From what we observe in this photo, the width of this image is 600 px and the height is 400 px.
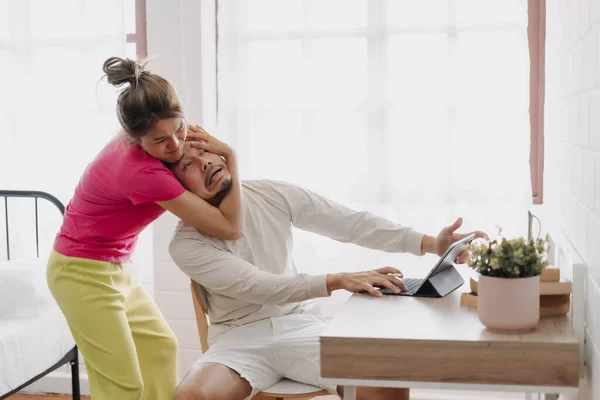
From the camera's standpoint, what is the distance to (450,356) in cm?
152

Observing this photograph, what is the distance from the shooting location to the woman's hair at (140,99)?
218 cm

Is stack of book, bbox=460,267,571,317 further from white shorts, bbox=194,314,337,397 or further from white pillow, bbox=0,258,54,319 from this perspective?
white pillow, bbox=0,258,54,319

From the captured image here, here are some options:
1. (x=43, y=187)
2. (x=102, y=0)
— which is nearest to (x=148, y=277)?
Result: (x=43, y=187)

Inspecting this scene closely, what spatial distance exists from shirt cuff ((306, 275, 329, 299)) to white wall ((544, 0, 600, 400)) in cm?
63

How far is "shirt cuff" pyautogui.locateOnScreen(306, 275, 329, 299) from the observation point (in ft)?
6.93

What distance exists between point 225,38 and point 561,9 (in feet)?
5.11

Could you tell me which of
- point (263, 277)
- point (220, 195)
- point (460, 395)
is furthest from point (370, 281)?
point (460, 395)

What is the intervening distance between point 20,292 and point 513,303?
2009mm

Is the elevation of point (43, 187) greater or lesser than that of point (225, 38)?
lesser

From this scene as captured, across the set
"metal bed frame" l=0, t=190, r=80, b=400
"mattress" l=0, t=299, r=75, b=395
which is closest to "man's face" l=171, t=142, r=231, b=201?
"mattress" l=0, t=299, r=75, b=395

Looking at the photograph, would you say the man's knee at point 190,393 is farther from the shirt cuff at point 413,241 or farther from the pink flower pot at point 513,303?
the pink flower pot at point 513,303

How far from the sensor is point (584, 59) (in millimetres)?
1552

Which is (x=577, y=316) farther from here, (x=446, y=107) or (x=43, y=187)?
(x=43, y=187)

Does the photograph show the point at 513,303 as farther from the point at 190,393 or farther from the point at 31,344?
the point at 31,344
